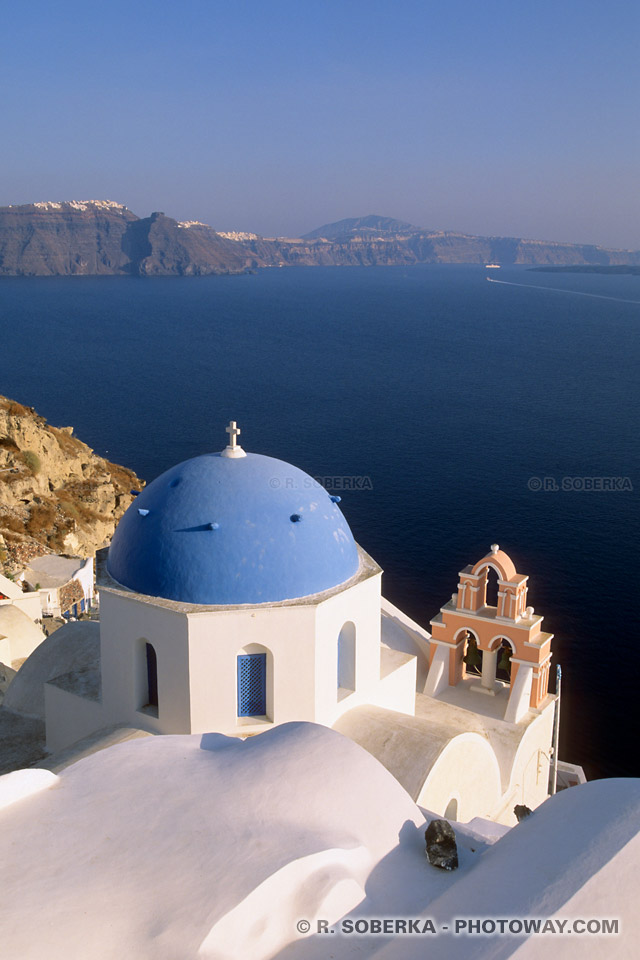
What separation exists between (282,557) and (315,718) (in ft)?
7.72

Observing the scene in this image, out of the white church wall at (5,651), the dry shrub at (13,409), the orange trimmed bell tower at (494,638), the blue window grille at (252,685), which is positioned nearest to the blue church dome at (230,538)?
the blue window grille at (252,685)

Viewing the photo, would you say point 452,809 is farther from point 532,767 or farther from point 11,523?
point 11,523

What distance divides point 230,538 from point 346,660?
9.32ft

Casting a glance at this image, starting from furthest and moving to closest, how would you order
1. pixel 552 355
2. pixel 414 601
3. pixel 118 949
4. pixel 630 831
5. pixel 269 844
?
pixel 552 355 → pixel 414 601 → pixel 269 844 → pixel 630 831 → pixel 118 949

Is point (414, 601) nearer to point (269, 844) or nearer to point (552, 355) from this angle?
point (269, 844)

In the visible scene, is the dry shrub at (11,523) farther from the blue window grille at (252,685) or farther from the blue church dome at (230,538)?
the blue window grille at (252,685)

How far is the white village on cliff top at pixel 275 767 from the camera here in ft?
17.4

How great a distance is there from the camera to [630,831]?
18.0 feet

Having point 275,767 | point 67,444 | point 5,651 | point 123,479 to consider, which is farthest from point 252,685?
point 67,444

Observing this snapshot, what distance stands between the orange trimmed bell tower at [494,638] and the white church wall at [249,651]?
16.2 feet

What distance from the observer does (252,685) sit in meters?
11.0

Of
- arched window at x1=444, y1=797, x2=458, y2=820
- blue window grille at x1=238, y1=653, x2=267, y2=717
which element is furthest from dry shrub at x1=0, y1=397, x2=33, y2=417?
arched window at x1=444, y1=797, x2=458, y2=820

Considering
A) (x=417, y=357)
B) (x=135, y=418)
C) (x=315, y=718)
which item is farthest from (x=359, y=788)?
(x=417, y=357)

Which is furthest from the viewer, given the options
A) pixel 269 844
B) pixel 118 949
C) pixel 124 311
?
pixel 124 311
